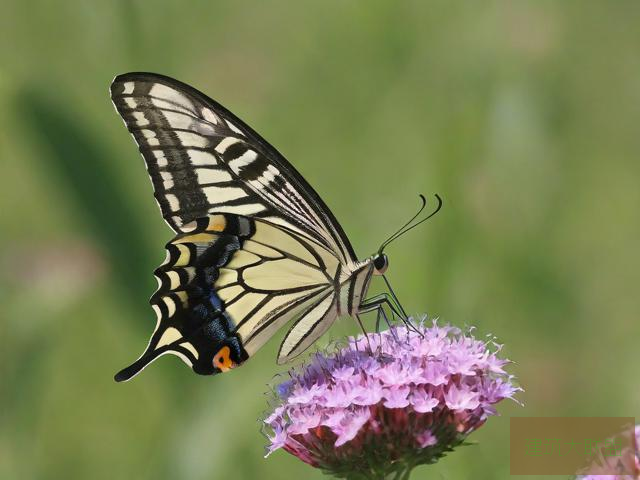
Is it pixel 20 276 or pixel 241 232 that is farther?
pixel 20 276

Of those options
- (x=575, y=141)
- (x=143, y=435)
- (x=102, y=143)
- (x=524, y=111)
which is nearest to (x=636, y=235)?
(x=575, y=141)

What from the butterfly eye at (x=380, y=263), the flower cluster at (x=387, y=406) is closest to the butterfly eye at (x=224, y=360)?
the flower cluster at (x=387, y=406)

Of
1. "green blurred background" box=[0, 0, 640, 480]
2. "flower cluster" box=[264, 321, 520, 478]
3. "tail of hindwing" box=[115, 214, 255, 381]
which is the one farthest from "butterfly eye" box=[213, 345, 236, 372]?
"green blurred background" box=[0, 0, 640, 480]

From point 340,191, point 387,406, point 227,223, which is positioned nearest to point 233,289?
point 227,223

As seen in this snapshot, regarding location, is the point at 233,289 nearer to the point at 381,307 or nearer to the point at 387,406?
the point at 381,307

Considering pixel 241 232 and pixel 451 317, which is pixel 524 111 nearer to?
pixel 451 317
